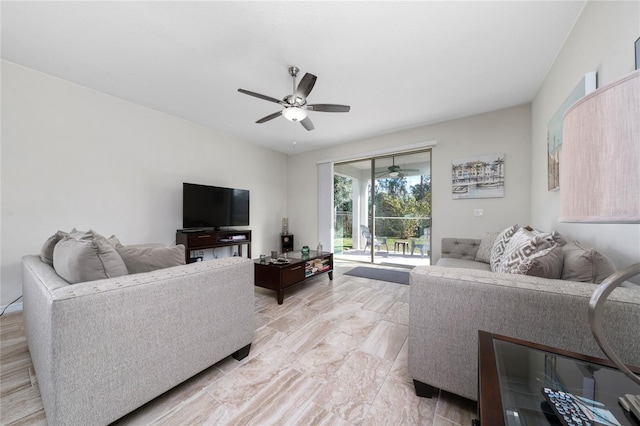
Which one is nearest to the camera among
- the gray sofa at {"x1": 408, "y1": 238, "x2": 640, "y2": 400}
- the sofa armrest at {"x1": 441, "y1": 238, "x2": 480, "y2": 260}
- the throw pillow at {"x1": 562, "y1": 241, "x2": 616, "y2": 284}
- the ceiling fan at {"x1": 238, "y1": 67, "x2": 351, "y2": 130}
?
the gray sofa at {"x1": 408, "y1": 238, "x2": 640, "y2": 400}

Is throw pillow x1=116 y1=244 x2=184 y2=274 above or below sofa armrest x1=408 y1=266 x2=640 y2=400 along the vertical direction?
above

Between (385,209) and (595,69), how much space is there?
331cm

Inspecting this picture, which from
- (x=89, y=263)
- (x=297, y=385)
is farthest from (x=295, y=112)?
(x=297, y=385)

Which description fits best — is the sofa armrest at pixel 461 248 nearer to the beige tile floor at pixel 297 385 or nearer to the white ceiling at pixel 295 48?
the beige tile floor at pixel 297 385

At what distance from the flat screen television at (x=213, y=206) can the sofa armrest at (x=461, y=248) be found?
3.47m

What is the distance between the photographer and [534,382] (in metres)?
0.64

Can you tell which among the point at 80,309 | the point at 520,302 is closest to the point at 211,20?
the point at 80,309

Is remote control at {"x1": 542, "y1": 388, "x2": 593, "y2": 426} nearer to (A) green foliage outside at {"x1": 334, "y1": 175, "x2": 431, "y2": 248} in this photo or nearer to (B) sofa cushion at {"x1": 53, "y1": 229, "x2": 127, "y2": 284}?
(B) sofa cushion at {"x1": 53, "y1": 229, "x2": 127, "y2": 284}

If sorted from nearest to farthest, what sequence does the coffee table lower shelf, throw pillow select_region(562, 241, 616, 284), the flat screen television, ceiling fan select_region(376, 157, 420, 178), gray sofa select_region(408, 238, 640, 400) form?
gray sofa select_region(408, 238, 640, 400), throw pillow select_region(562, 241, 616, 284), the coffee table lower shelf, the flat screen television, ceiling fan select_region(376, 157, 420, 178)

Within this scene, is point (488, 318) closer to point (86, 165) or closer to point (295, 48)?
point (295, 48)

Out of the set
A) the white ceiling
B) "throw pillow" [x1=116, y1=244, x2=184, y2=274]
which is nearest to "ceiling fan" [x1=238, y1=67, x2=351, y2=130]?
the white ceiling

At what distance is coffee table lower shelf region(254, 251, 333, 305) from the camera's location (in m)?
2.61

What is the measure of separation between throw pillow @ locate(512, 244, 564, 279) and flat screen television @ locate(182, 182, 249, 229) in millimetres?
3932

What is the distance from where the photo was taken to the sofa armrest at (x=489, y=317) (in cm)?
82
